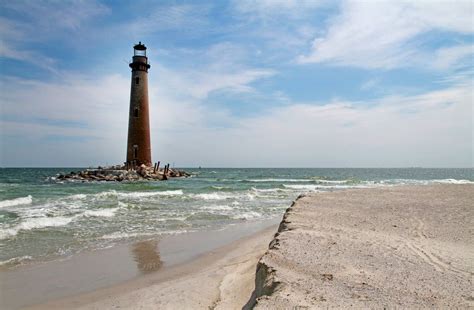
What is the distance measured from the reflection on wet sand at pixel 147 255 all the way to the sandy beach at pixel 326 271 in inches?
3.0

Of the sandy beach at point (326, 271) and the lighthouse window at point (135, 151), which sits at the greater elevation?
the lighthouse window at point (135, 151)

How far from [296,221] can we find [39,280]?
4558 mm

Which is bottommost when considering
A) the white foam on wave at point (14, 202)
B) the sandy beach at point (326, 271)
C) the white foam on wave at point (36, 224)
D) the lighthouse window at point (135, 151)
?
the white foam on wave at point (14, 202)

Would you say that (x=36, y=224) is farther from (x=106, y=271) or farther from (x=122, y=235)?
(x=106, y=271)

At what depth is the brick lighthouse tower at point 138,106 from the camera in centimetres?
3288

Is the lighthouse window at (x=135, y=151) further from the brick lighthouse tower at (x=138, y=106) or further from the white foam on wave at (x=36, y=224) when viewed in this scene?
the white foam on wave at (x=36, y=224)

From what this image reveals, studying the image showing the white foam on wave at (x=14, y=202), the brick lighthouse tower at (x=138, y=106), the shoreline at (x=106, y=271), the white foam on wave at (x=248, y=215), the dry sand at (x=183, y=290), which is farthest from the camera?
the brick lighthouse tower at (x=138, y=106)

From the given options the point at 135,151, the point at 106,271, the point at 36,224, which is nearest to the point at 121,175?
the point at 135,151

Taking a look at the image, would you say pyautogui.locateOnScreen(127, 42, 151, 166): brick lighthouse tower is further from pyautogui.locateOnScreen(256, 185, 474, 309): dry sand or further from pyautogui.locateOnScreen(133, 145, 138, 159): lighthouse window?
pyautogui.locateOnScreen(256, 185, 474, 309): dry sand

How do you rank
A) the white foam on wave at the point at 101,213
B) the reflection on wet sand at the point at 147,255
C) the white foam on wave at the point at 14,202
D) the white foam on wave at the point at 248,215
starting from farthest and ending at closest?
the white foam on wave at the point at 14,202 < the white foam on wave at the point at 101,213 < the white foam on wave at the point at 248,215 < the reflection on wet sand at the point at 147,255

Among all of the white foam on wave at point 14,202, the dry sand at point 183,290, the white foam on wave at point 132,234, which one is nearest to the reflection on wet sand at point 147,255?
the dry sand at point 183,290

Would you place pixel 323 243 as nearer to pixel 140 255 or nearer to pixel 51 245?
pixel 140 255

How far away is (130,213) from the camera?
12750 millimetres

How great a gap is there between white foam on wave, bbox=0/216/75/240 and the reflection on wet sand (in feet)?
12.8
